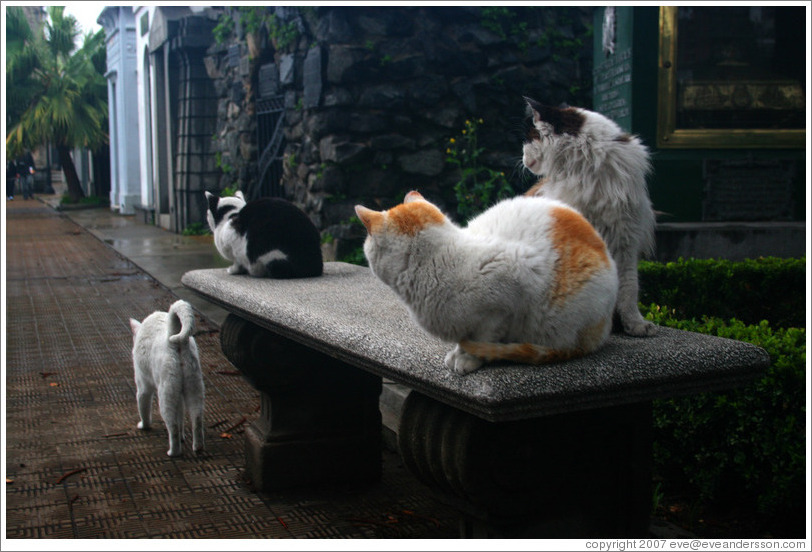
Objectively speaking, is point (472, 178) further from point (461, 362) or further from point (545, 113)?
point (461, 362)

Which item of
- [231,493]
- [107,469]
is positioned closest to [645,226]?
[231,493]

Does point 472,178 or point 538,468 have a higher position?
A: point 472,178

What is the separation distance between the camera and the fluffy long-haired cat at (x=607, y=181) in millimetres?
2449

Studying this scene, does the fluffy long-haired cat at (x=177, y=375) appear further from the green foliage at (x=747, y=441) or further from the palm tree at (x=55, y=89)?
the palm tree at (x=55, y=89)

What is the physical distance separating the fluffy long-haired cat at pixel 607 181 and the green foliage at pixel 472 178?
521 cm

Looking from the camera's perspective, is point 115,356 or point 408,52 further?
point 408,52

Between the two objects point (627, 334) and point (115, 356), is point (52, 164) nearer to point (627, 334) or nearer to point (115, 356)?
point (115, 356)

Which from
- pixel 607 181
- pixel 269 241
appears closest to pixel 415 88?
pixel 269 241

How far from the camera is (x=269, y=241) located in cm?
399

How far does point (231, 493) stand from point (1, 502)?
101 cm

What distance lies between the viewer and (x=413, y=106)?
26.7 ft

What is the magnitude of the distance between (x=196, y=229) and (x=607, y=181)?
12.6m

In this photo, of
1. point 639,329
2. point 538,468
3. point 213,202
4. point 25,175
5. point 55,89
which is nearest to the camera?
point 538,468

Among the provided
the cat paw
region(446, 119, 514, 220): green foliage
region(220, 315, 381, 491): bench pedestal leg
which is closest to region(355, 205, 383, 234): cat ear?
the cat paw
